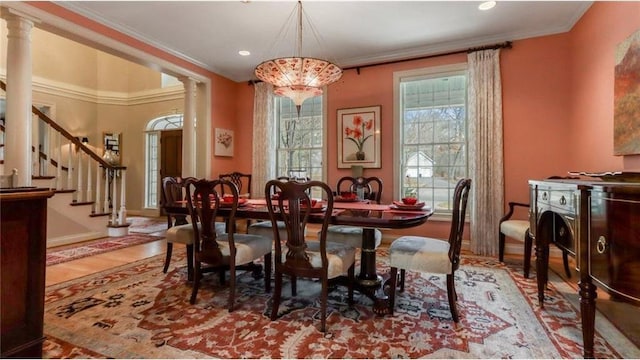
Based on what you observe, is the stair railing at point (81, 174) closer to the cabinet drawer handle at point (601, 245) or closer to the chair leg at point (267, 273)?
the chair leg at point (267, 273)

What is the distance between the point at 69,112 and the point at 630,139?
912cm

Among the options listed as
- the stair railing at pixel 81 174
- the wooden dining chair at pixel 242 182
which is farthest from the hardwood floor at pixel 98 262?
the wooden dining chair at pixel 242 182

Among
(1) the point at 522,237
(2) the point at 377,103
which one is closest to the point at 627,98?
(1) the point at 522,237

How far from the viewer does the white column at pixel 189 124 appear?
486cm

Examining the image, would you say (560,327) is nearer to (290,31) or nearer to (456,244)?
(456,244)

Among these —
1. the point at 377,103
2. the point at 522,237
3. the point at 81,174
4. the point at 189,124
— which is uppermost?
the point at 377,103

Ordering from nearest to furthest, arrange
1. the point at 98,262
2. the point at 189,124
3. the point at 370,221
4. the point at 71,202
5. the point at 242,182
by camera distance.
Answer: the point at 370,221
the point at 98,262
the point at 71,202
the point at 189,124
the point at 242,182

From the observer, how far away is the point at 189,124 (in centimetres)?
488

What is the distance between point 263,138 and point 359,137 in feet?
5.55

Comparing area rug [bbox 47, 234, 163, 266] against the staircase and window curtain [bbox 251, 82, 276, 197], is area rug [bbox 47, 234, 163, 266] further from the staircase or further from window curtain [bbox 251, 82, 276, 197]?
window curtain [bbox 251, 82, 276, 197]

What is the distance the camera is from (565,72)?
3664 mm

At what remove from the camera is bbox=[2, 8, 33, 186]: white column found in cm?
295

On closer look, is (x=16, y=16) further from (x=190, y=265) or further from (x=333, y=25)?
(x=333, y=25)

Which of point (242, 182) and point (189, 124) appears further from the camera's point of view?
A: point (242, 182)
